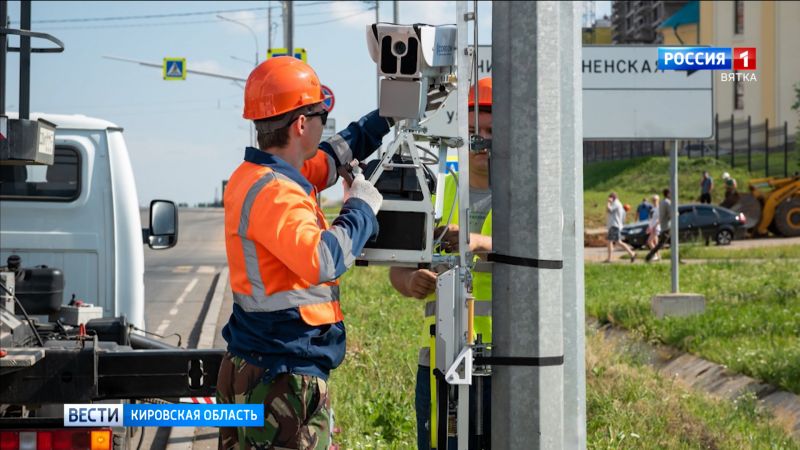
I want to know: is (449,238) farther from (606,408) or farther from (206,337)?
(206,337)

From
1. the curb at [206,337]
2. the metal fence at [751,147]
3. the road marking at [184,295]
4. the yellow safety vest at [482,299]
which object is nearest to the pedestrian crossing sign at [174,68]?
the road marking at [184,295]

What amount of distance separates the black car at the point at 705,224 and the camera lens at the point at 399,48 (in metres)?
30.5

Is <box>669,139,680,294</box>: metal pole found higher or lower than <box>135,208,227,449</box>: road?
higher

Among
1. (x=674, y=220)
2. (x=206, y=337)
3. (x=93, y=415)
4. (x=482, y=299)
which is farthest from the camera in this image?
(x=674, y=220)

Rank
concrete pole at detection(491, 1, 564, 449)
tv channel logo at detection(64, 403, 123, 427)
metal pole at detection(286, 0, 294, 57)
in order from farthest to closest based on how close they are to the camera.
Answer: metal pole at detection(286, 0, 294, 57) → tv channel logo at detection(64, 403, 123, 427) → concrete pole at detection(491, 1, 564, 449)

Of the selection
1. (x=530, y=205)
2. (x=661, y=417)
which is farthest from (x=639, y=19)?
(x=530, y=205)

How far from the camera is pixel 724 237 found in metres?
32.9

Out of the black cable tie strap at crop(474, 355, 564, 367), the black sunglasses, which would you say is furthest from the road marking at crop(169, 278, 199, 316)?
the black cable tie strap at crop(474, 355, 564, 367)

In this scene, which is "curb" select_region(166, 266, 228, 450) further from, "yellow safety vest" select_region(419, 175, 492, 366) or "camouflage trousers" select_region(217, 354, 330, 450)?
"camouflage trousers" select_region(217, 354, 330, 450)

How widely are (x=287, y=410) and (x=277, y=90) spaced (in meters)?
1.03

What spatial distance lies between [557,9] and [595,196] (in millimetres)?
43090

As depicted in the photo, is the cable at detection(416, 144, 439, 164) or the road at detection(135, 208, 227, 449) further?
the road at detection(135, 208, 227, 449)

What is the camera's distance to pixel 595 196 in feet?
149

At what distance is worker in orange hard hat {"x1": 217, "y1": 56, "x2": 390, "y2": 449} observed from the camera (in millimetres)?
3324
